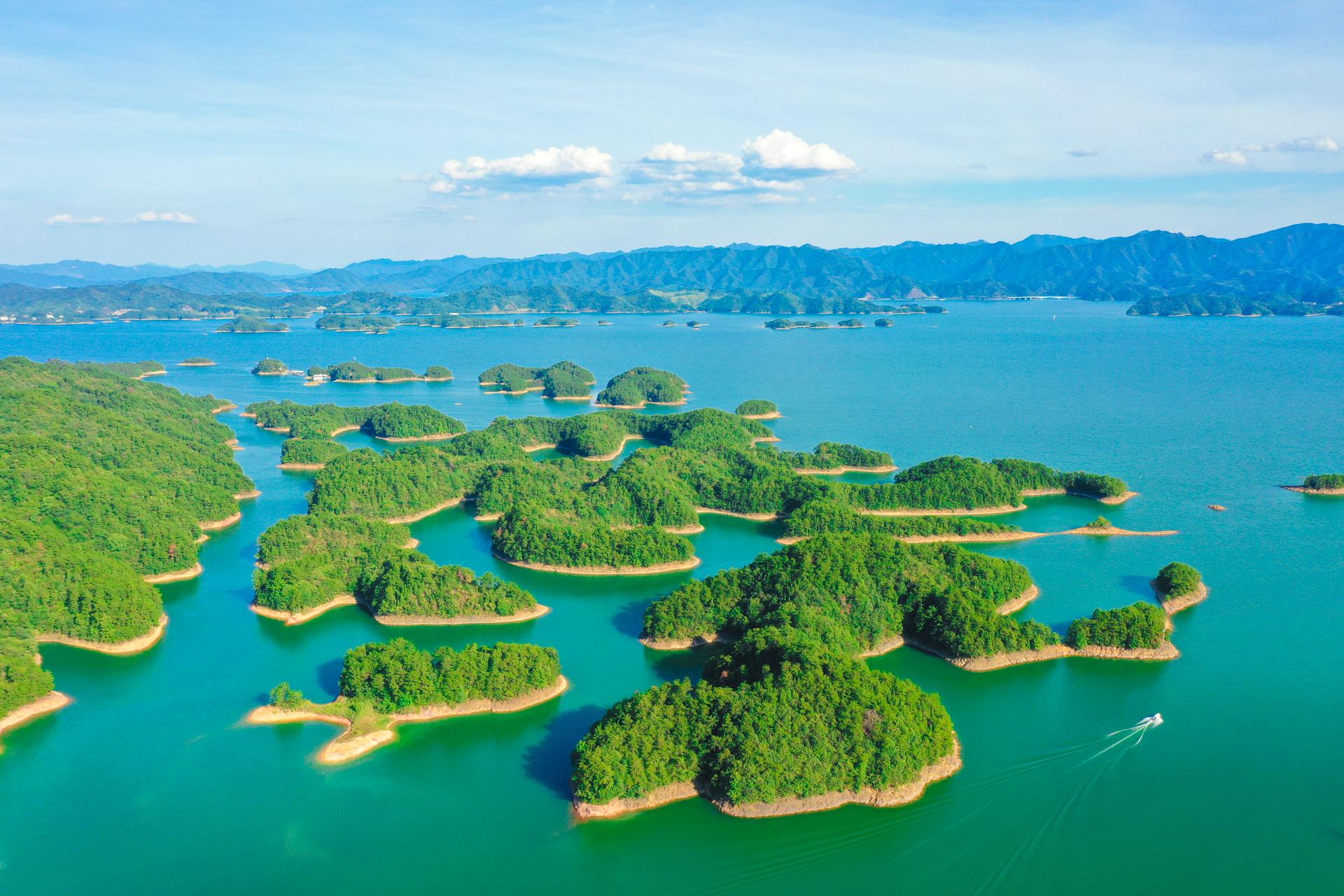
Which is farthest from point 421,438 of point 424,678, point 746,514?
point 424,678

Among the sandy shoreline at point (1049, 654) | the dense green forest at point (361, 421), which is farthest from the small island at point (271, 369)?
the sandy shoreline at point (1049, 654)

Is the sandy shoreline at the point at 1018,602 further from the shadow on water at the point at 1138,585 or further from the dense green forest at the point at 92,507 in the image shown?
the dense green forest at the point at 92,507

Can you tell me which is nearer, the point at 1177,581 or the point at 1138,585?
the point at 1177,581

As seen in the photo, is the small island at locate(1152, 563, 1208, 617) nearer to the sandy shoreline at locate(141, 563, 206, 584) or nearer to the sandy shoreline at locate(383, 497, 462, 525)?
the sandy shoreline at locate(383, 497, 462, 525)

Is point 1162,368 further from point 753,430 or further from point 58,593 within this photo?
point 58,593

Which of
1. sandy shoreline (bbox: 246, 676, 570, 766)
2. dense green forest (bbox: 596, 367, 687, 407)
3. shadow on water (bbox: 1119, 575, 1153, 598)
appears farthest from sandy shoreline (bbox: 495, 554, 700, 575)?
dense green forest (bbox: 596, 367, 687, 407)

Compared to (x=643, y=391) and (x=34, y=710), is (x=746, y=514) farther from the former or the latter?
(x=643, y=391)
